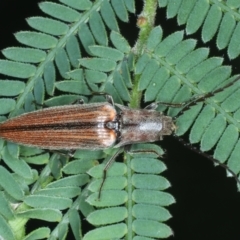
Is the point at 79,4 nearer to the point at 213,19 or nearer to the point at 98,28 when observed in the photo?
the point at 98,28

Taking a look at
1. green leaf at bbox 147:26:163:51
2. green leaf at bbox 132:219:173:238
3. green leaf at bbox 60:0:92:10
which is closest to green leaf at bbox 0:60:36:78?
green leaf at bbox 60:0:92:10

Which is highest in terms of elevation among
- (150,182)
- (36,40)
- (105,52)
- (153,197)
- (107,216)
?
(36,40)

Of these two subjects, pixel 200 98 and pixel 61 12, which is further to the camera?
pixel 61 12

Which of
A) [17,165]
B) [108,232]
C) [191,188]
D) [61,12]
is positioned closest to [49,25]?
[61,12]

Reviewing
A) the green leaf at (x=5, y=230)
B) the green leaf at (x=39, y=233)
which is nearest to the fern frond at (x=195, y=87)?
the green leaf at (x=39, y=233)

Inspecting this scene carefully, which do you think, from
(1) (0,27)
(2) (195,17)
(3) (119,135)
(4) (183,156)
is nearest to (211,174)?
(4) (183,156)

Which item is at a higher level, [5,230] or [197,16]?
[197,16]

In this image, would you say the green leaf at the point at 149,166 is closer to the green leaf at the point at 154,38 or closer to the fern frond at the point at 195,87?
the fern frond at the point at 195,87

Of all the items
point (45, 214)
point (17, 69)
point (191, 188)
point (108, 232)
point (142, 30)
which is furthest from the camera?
point (191, 188)
